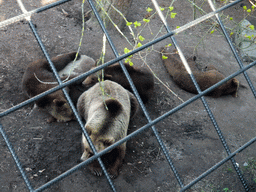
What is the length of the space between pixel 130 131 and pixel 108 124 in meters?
1.12

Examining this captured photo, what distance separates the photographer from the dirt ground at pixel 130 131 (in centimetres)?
415

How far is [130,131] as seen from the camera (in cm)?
502

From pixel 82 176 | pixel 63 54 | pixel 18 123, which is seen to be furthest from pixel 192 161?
pixel 63 54

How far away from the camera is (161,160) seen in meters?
4.53

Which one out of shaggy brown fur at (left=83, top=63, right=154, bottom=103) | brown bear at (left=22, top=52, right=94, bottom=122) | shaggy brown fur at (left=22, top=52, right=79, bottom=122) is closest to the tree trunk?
shaggy brown fur at (left=83, top=63, right=154, bottom=103)

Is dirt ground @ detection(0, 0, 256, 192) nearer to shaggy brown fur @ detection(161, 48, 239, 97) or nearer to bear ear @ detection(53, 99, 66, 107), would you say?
shaggy brown fur @ detection(161, 48, 239, 97)

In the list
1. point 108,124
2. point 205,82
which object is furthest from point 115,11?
point 108,124

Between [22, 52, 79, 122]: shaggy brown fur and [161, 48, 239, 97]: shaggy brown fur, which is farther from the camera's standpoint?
[161, 48, 239, 97]: shaggy brown fur

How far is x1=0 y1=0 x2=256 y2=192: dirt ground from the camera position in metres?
4.15

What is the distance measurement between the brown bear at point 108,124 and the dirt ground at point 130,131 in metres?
0.26

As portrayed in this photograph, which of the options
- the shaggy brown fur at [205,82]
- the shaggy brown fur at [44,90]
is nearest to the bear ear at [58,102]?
the shaggy brown fur at [44,90]

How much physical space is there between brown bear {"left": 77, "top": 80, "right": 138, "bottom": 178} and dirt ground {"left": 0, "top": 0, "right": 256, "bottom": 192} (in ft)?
0.85

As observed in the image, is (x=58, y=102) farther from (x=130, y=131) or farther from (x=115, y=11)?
(x=115, y=11)

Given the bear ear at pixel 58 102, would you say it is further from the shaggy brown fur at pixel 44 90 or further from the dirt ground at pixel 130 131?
the dirt ground at pixel 130 131
